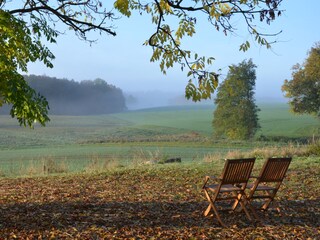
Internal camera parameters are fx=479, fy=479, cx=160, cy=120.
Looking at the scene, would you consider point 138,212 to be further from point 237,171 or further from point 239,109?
point 239,109

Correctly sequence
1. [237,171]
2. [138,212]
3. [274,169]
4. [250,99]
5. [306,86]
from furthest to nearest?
[250,99] → [306,86] → [138,212] → [274,169] → [237,171]

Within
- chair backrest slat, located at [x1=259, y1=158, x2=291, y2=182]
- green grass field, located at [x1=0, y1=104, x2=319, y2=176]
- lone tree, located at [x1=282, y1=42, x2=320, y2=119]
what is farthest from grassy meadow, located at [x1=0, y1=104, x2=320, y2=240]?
lone tree, located at [x1=282, y1=42, x2=320, y2=119]

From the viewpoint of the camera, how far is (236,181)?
24.5 feet

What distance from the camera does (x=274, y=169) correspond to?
7.83 meters

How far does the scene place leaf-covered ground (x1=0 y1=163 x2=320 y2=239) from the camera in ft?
22.7

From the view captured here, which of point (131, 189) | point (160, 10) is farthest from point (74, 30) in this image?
point (131, 189)

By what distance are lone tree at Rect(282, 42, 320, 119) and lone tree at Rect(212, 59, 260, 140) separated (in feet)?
15.9

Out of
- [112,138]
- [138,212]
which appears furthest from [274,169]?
[112,138]

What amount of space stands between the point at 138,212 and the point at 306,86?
36.3 m

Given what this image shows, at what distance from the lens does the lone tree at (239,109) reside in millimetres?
46094

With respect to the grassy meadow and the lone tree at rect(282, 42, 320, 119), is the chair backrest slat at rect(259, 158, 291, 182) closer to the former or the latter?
the grassy meadow

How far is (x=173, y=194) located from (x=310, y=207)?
2739mm

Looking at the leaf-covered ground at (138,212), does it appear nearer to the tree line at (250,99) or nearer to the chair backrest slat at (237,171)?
the chair backrest slat at (237,171)

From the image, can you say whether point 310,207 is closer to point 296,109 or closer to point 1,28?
point 1,28
